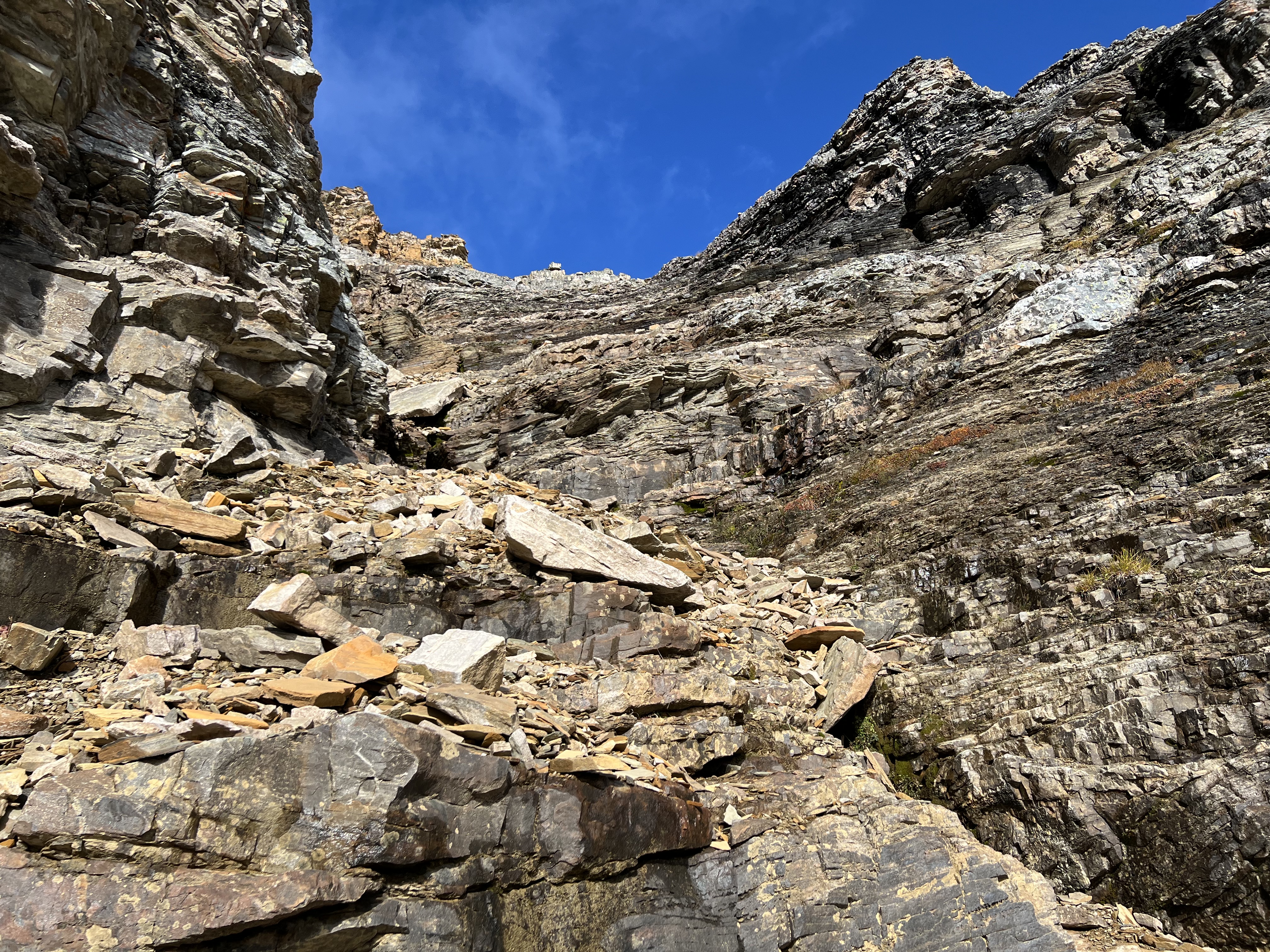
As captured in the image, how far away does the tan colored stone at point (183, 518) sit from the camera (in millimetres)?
9977

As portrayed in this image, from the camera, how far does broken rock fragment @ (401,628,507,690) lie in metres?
7.39

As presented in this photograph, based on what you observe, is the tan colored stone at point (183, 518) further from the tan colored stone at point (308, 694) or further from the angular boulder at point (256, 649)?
the tan colored stone at point (308, 694)

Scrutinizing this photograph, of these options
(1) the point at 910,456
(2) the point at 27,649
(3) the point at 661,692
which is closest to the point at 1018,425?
(1) the point at 910,456

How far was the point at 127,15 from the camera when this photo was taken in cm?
1861

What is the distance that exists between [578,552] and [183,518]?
5479 mm

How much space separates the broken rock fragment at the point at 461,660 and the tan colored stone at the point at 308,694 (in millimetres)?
1048

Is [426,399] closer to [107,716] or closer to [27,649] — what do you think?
[27,649]

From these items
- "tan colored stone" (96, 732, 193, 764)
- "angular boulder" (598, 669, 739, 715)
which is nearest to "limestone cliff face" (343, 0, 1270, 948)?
"angular boulder" (598, 669, 739, 715)

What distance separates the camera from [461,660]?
756 centimetres

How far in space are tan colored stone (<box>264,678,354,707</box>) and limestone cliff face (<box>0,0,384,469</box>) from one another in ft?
31.2

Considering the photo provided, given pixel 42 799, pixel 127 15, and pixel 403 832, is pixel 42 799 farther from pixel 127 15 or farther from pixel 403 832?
pixel 127 15

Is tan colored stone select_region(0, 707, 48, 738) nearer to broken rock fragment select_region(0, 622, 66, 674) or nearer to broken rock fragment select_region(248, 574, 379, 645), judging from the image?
broken rock fragment select_region(0, 622, 66, 674)

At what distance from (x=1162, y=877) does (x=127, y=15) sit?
25.8 m

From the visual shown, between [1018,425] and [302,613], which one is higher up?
[1018,425]
